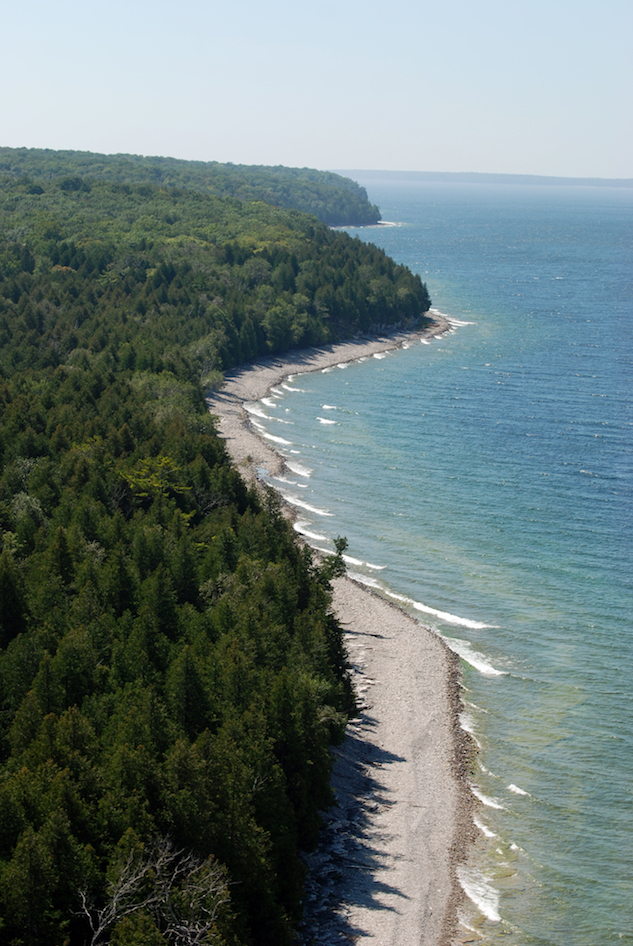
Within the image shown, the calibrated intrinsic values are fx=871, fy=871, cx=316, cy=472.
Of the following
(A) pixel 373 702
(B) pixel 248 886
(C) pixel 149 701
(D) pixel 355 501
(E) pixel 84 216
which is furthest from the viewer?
(E) pixel 84 216

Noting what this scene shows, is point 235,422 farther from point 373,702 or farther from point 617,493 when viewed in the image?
point 373,702

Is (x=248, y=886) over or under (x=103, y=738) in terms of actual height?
under

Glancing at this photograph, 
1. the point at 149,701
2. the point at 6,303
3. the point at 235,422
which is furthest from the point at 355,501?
the point at 6,303

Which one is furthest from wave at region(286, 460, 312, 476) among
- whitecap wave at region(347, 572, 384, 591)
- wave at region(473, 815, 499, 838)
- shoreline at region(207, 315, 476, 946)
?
wave at region(473, 815, 499, 838)

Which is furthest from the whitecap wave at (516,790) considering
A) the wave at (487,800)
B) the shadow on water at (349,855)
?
Result: the shadow on water at (349,855)

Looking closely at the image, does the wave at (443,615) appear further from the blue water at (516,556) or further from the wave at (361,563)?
the wave at (361,563)

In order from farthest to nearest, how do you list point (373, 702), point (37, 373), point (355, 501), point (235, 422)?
point (235, 422)
point (37, 373)
point (355, 501)
point (373, 702)
